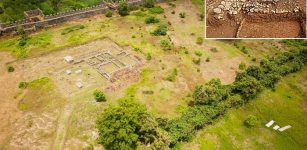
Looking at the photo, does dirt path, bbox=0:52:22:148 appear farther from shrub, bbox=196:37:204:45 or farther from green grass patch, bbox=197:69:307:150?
shrub, bbox=196:37:204:45

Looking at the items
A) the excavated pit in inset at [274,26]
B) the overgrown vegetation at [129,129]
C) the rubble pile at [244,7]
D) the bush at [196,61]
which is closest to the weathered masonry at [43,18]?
the bush at [196,61]

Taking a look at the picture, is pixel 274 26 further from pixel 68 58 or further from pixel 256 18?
pixel 68 58

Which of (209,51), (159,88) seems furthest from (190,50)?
(159,88)

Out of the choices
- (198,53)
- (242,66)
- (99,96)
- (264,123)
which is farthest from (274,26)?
(198,53)

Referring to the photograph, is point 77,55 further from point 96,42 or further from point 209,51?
point 209,51

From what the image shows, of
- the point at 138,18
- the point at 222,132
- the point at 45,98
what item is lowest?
the point at 222,132

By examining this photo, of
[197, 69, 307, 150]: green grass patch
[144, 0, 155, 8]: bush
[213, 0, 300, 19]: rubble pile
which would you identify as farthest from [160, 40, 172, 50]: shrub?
[213, 0, 300, 19]: rubble pile
